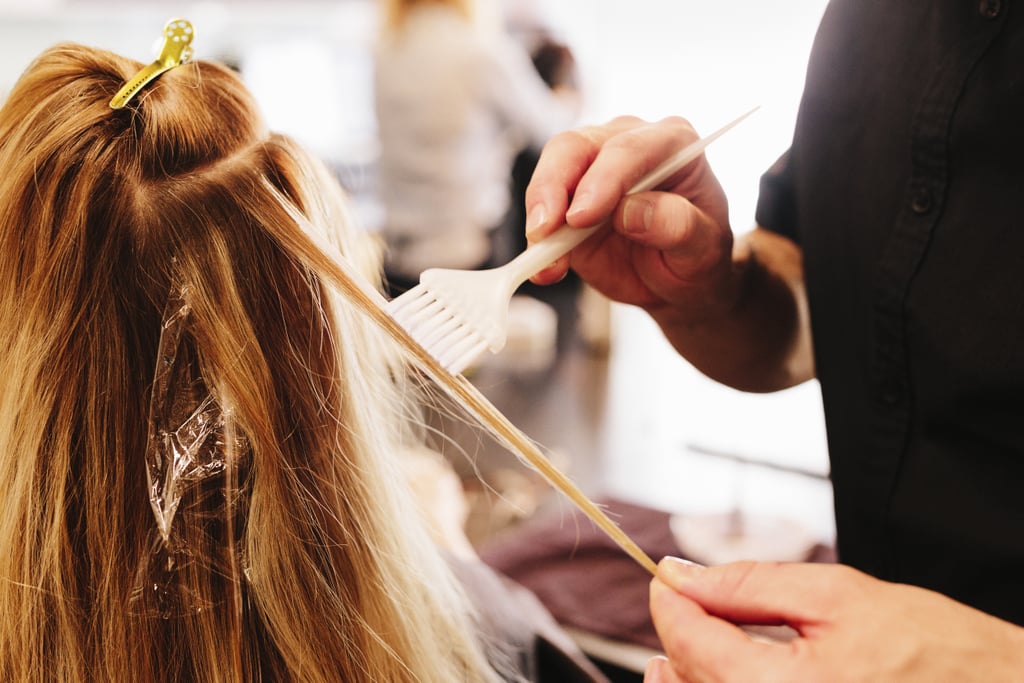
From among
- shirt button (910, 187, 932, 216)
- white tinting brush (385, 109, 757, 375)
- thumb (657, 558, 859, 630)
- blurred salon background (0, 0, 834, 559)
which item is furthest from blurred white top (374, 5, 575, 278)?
thumb (657, 558, 859, 630)

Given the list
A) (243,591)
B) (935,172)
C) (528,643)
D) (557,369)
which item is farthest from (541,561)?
(557,369)

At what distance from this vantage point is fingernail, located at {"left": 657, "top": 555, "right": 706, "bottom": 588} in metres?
0.55

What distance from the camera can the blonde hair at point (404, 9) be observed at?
1955 millimetres

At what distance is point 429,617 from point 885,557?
500 mm

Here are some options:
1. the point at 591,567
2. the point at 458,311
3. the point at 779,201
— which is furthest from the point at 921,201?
the point at 591,567

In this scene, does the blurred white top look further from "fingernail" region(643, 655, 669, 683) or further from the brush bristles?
"fingernail" region(643, 655, 669, 683)

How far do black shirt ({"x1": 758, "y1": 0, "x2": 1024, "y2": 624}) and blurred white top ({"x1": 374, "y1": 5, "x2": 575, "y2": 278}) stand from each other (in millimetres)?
1368

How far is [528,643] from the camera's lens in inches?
34.1

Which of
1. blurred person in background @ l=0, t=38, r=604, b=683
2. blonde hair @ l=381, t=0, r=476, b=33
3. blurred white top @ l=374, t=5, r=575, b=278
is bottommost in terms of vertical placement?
blurred person in background @ l=0, t=38, r=604, b=683

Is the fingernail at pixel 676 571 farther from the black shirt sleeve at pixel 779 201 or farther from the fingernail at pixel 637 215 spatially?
the black shirt sleeve at pixel 779 201

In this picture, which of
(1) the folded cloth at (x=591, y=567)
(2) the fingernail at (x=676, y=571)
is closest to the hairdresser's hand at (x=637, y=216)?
(2) the fingernail at (x=676, y=571)

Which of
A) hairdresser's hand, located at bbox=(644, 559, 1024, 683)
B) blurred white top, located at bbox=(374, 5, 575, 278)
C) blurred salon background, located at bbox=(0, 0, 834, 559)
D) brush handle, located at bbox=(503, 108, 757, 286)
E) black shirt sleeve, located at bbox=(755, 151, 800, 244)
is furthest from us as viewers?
blurred white top, located at bbox=(374, 5, 575, 278)

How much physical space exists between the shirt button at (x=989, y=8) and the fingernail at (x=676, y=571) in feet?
1.82

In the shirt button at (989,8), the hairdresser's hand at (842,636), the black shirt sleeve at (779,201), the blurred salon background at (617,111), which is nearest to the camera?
the hairdresser's hand at (842,636)
